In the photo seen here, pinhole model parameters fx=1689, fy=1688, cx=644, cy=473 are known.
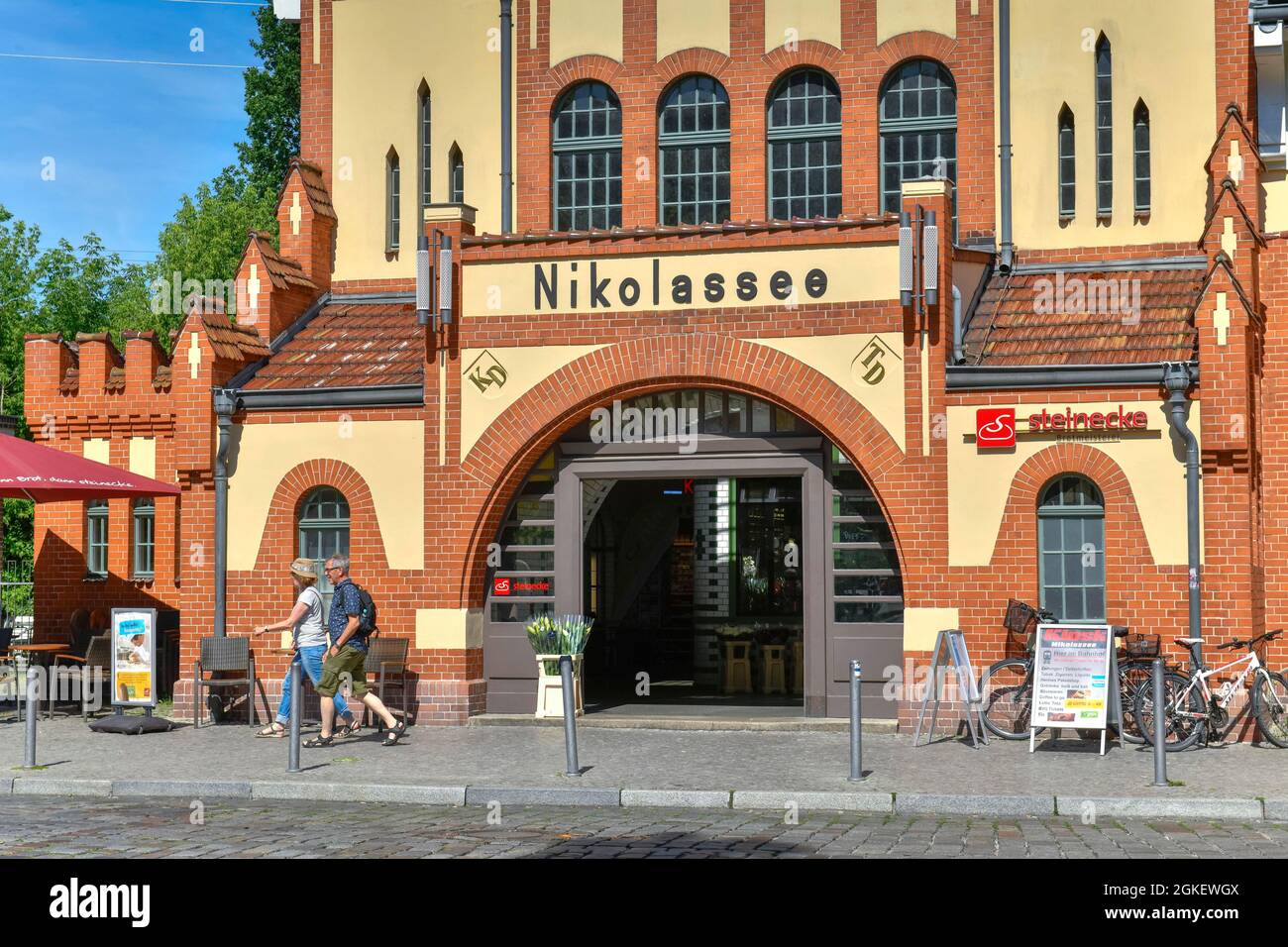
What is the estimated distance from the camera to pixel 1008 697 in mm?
16969

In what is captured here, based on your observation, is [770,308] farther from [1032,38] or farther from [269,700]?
[269,700]

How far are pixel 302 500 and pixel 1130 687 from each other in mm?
9390

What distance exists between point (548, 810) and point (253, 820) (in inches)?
83.8

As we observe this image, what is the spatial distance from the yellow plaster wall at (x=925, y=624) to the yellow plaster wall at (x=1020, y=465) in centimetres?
57

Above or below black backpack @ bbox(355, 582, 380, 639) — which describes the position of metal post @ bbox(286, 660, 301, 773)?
below

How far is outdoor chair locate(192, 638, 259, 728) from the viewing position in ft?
61.0

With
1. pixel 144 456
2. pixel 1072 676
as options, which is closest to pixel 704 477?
pixel 1072 676

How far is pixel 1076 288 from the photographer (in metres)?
19.1

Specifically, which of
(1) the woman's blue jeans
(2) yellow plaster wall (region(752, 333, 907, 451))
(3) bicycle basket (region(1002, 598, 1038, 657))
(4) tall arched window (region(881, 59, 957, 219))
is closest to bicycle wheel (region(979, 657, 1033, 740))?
(3) bicycle basket (region(1002, 598, 1038, 657))

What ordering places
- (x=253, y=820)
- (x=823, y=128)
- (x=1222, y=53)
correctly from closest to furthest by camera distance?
(x=253, y=820) → (x=1222, y=53) → (x=823, y=128)

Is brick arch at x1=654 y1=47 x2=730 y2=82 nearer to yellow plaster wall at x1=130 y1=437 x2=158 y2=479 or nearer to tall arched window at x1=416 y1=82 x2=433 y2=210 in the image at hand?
tall arched window at x1=416 y1=82 x2=433 y2=210

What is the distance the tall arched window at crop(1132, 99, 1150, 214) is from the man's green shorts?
34.1 ft
